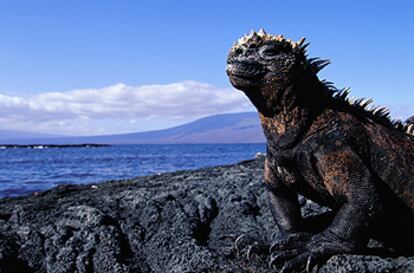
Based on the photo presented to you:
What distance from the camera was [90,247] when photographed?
4.71 m

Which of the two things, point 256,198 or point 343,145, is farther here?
point 256,198

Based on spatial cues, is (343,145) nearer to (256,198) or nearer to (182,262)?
(182,262)

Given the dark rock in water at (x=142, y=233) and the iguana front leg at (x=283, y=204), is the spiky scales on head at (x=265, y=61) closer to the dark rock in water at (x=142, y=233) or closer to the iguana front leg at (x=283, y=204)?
the iguana front leg at (x=283, y=204)

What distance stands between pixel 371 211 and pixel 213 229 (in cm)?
182

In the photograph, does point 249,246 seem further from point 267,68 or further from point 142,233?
point 267,68

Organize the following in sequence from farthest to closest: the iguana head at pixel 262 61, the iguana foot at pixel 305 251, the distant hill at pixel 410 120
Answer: the distant hill at pixel 410 120 < the iguana head at pixel 262 61 < the iguana foot at pixel 305 251

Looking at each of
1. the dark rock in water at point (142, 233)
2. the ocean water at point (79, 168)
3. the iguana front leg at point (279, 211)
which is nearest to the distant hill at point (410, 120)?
the dark rock in water at point (142, 233)

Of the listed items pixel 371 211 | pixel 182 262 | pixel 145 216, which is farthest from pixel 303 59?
pixel 145 216

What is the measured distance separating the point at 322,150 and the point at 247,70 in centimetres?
77

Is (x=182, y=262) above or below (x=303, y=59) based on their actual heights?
below

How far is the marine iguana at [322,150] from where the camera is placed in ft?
12.2

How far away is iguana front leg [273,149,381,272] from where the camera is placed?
12.1 feet

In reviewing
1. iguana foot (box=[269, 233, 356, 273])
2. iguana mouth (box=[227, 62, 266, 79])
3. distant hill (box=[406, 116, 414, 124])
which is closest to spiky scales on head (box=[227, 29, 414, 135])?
iguana mouth (box=[227, 62, 266, 79])

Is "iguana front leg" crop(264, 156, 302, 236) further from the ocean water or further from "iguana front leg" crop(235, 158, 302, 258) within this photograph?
the ocean water
